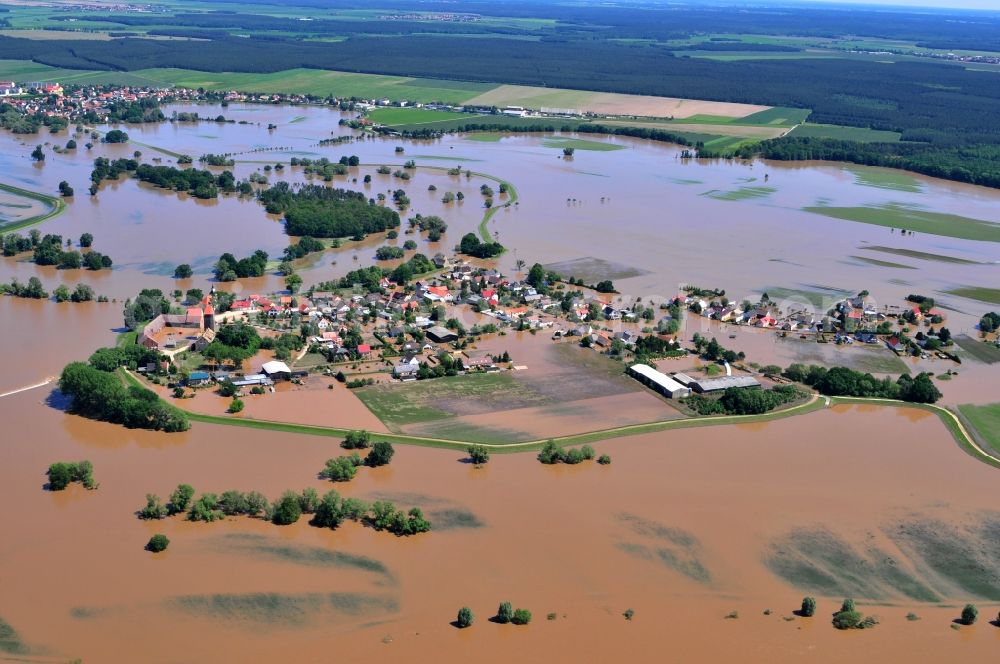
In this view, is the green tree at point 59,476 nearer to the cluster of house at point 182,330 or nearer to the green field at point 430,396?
the green field at point 430,396

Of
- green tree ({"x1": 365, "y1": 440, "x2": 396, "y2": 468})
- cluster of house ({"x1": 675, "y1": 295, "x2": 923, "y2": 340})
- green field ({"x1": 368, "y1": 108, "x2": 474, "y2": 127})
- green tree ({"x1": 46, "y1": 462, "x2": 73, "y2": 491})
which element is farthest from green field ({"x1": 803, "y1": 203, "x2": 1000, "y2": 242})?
green tree ({"x1": 46, "y1": 462, "x2": 73, "y2": 491})

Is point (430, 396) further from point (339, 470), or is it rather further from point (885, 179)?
Answer: point (885, 179)

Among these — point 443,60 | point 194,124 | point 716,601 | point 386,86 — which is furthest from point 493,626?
point 443,60

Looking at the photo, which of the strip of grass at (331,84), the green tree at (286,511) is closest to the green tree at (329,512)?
the green tree at (286,511)

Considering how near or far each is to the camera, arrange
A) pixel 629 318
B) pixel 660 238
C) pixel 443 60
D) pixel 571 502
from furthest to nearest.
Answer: pixel 443 60, pixel 660 238, pixel 629 318, pixel 571 502

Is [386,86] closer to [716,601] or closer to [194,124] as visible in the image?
[194,124]

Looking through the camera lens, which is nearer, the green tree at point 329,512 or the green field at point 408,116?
the green tree at point 329,512
